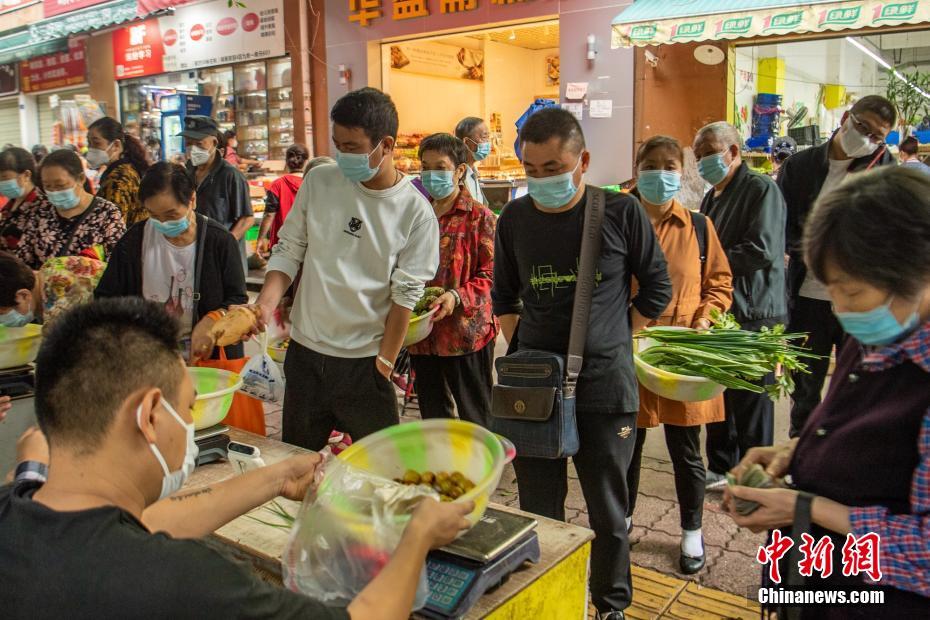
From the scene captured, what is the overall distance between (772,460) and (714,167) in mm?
2416

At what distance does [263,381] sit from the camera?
3.01 meters

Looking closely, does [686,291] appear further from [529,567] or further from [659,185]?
[529,567]

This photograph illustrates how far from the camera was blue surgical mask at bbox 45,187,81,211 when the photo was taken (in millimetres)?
4336

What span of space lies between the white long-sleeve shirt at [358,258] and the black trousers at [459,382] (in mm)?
1055

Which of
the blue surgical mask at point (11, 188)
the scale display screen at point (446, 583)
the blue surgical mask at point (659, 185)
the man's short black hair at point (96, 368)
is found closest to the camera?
the man's short black hair at point (96, 368)

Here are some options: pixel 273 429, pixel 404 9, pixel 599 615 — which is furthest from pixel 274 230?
pixel 404 9

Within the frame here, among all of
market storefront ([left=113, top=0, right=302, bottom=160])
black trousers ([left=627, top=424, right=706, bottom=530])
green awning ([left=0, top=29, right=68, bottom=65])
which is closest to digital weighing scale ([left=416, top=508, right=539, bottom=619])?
black trousers ([left=627, top=424, right=706, bottom=530])

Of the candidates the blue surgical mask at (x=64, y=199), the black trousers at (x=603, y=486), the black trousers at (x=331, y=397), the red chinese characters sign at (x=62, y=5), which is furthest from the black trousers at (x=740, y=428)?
the red chinese characters sign at (x=62, y=5)

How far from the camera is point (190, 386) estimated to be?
1491 mm

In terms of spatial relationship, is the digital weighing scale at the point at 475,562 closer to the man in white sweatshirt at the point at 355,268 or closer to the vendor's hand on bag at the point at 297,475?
the vendor's hand on bag at the point at 297,475

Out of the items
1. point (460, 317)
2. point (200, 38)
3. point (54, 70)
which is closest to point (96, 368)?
point (460, 317)

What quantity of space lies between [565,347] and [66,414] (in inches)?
67.8

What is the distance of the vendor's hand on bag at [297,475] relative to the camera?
195 cm

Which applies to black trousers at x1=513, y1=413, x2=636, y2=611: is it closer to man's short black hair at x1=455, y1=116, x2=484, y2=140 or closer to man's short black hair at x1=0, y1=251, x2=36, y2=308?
man's short black hair at x1=0, y1=251, x2=36, y2=308
